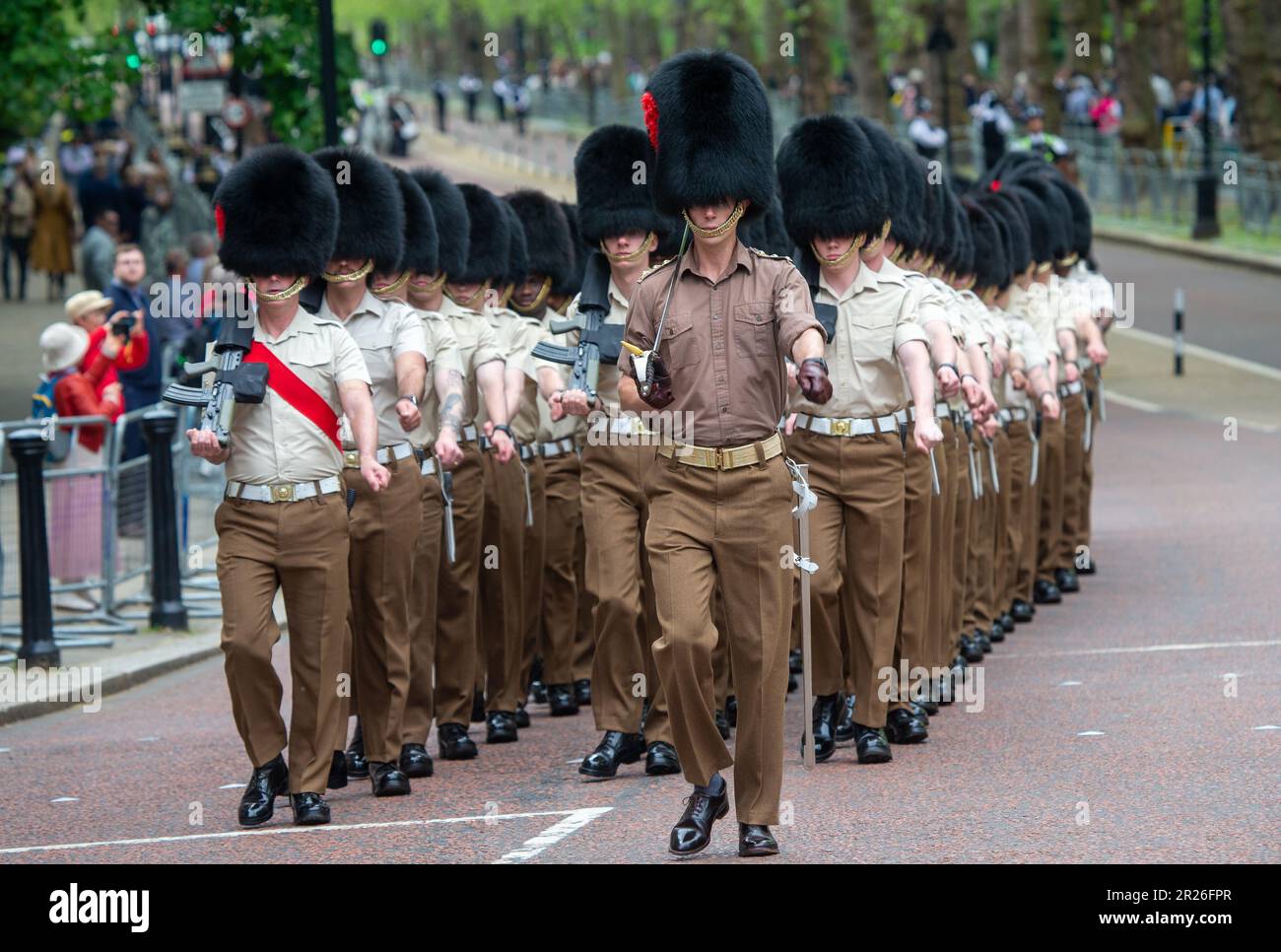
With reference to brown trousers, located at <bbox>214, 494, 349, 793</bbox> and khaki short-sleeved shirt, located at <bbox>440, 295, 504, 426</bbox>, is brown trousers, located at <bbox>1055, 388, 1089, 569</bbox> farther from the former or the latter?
brown trousers, located at <bbox>214, 494, 349, 793</bbox>

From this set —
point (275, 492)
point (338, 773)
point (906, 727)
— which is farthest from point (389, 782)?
point (906, 727)

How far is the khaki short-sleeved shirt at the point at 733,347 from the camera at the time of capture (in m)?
7.21

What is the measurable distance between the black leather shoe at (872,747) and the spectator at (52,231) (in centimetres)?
2180

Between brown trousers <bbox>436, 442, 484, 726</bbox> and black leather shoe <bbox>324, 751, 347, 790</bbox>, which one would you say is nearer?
black leather shoe <bbox>324, 751, 347, 790</bbox>

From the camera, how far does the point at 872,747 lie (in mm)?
8828

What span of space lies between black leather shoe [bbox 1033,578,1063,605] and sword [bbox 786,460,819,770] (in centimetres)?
463

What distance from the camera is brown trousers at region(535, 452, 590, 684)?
10547mm

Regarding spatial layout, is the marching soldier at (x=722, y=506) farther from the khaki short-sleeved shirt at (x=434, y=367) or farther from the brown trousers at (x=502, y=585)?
the brown trousers at (x=502, y=585)

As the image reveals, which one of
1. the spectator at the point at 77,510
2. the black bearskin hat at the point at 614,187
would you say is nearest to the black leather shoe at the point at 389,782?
the black bearskin hat at the point at 614,187

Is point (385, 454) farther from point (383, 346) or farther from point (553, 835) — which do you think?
point (553, 835)

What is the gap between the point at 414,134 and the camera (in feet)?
185

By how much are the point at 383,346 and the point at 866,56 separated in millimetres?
35593

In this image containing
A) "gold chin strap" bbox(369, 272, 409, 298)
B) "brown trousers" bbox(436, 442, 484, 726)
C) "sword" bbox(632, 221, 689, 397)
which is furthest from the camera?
"brown trousers" bbox(436, 442, 484, 726)

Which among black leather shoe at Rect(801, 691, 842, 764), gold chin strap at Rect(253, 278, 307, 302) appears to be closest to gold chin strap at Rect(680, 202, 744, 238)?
gold chin strap at Rect(253, 278, 307, 302)
